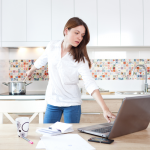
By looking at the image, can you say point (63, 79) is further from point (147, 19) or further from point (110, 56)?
point (147, 19)

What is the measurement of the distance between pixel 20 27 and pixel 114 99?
5.36 ft

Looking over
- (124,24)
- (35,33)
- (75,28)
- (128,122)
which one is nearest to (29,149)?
(128,122)

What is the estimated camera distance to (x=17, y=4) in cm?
267

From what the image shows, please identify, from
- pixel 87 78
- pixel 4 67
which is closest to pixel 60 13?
pixel 4 67

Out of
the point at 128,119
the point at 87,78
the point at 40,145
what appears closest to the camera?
the point at 40,145

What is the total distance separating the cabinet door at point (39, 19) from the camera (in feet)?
8.75

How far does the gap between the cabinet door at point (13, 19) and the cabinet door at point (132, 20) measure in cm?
141

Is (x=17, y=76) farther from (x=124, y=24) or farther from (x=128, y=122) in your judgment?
(x=128, y=122)

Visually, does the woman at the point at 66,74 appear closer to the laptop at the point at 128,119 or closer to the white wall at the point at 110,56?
the laptop at the point at 128,119

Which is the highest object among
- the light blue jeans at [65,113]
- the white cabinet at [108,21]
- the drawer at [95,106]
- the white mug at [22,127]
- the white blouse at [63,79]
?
the white cabinet at [108,21]

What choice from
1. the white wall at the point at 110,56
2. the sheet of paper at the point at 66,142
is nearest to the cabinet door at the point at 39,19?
the white wall at the point at 110,56

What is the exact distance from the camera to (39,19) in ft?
8.77

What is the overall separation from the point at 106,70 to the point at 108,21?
0.76m

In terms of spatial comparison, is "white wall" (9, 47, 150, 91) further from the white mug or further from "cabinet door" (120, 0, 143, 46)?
the white mug
